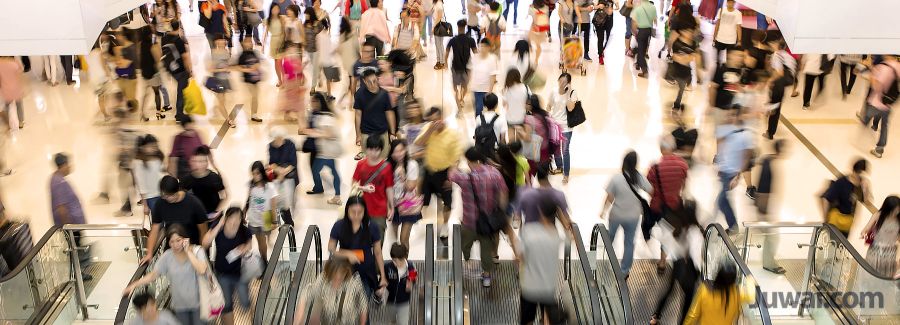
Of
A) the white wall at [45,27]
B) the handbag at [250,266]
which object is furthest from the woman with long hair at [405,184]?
the white wall at [45,27]

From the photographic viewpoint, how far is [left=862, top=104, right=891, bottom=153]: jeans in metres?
10.5

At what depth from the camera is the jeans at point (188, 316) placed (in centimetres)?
620

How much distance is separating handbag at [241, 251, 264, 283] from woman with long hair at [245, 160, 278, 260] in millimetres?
785

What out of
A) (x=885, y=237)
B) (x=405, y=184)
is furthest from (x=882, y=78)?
(x=405, y=184)

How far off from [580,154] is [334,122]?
3575mm

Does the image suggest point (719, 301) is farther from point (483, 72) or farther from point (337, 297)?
point (483, 72)

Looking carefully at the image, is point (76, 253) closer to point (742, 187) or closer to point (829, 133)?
point (742, 187)

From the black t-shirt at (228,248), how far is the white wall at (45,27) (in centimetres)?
164

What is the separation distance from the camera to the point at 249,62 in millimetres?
11500

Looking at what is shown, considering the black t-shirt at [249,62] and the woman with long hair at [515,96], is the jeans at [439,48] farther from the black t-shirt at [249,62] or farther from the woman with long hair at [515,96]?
the woman with long hair at [515,96]

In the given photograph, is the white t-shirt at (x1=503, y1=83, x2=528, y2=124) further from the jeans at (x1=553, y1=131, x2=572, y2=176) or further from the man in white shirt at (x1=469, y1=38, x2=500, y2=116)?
the man in white shirt at (x1=469, y1=38, x2=500, y2=116)

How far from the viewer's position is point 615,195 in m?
7.22

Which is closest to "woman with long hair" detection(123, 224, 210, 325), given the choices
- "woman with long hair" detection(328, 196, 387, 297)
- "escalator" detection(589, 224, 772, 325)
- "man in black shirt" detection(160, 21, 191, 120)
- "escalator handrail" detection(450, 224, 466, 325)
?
"woman with long hair" detection(328, 196, 387, 297)

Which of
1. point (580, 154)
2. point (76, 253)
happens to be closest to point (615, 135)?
point (580, 154)
